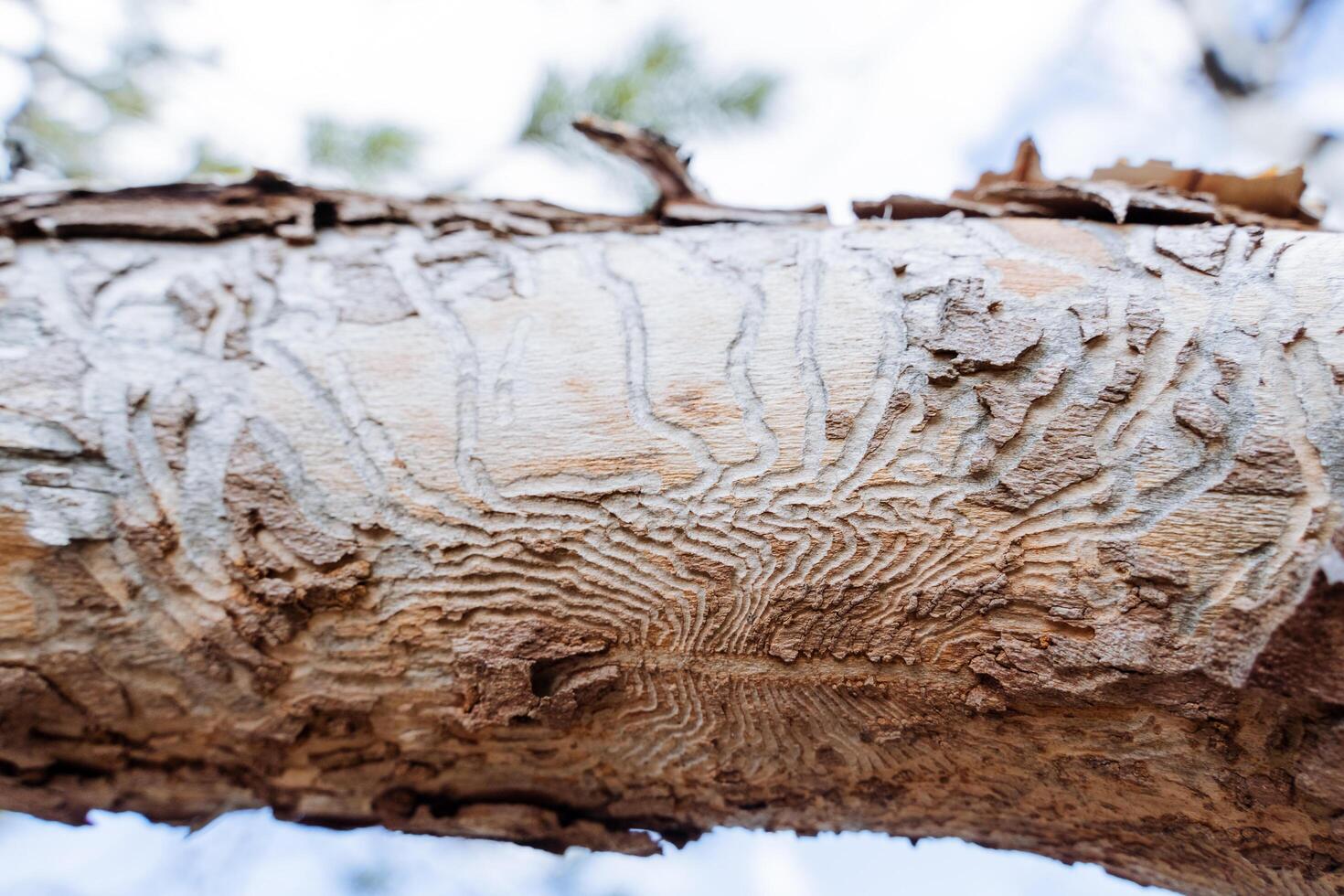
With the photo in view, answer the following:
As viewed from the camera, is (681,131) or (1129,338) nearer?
(1129,338)

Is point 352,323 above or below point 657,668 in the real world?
above

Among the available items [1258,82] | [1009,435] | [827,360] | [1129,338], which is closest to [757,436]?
[827,360]

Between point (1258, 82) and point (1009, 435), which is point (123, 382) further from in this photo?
point (1258, 82)

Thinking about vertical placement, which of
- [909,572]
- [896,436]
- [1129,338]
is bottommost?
[909,572]

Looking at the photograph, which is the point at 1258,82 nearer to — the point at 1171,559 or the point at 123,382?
the point at 1171,559

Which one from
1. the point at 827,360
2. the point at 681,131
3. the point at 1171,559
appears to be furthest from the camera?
the point at 681,131

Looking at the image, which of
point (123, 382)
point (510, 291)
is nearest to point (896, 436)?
point (510, 291)

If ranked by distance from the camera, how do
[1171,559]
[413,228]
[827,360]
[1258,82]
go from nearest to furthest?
[1171,559] → [827,360] → [413,228] → [1258,82]
